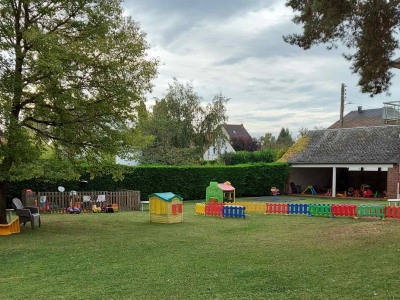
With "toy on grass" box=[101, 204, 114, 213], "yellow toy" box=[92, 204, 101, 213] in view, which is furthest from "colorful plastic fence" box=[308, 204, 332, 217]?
"yellow toy" box=[92, 204, 101, 213]

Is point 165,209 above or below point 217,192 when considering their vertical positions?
below

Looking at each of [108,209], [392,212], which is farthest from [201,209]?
[392,212]

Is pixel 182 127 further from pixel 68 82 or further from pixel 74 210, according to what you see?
pixel 68 82

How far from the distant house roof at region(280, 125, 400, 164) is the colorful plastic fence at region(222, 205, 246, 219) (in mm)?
14620

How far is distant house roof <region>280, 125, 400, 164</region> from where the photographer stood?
28.2 metres

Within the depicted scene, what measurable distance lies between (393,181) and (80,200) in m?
20.7

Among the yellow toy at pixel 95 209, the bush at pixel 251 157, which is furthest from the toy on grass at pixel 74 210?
the bush at pixel 251 157

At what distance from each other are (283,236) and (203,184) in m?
16.0

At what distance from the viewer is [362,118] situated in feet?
208

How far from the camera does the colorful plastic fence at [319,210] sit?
17.6 meters

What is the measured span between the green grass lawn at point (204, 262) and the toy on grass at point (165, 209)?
98 centimetres

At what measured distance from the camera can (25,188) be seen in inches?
808

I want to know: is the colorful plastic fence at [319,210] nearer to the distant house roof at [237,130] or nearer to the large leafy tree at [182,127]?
the large leafy tree at [182,127]

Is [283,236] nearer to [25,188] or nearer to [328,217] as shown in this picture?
[328,217]
